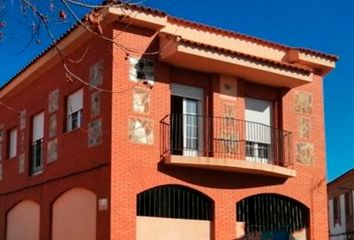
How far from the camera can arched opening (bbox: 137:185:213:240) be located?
58.3 ft

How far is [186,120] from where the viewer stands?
19000 mm

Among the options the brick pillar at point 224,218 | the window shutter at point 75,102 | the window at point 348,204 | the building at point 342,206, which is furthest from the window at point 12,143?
the window at point 348,204

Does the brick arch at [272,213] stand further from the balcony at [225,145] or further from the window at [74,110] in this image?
the window at [74,110]

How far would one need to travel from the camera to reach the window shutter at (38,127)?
881 inches

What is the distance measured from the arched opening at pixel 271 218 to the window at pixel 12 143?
9149 mm

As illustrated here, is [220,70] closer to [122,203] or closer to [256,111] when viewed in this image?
[256,111]

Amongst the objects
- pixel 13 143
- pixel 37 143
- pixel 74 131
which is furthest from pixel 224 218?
pixel 13 143

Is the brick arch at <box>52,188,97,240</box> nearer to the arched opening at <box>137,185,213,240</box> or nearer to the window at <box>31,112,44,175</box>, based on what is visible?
the arched opening at <box>137,185,213,240</box>

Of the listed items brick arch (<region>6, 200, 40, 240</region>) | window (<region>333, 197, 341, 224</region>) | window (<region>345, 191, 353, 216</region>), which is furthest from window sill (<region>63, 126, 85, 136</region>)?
window (<region>333, 197, 341, 224</region>)

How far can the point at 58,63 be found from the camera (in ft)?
69.4

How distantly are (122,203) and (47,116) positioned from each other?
571 cm

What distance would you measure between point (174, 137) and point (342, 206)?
3002 cm

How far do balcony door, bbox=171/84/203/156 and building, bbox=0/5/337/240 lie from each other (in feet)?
0.11

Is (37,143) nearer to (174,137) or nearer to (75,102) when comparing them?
(75,102)
